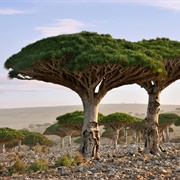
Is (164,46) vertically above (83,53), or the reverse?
(164,46)

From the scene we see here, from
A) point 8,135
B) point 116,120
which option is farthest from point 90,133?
point 8,135

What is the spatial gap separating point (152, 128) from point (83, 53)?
829 cm

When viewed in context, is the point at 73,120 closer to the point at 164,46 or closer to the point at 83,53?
the point at 164,46

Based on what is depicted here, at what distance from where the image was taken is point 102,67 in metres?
20.8

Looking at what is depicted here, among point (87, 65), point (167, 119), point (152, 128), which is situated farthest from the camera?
point (167, 119)

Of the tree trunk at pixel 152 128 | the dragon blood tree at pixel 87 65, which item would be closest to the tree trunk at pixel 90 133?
the dragon blood tree at pixel 87 65

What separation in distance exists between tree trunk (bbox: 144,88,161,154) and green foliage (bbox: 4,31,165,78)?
3893 millimetres

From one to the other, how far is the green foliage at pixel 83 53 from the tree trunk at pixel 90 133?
3.91 metres

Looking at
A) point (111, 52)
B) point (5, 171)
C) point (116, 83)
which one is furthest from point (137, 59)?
point (5, 171)

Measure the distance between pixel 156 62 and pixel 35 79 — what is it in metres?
7.92

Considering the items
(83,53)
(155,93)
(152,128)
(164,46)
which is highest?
(164,46)

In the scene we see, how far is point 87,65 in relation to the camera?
780 inches

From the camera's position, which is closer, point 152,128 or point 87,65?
point 87,65

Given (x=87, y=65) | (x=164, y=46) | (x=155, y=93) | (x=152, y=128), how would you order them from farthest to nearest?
(x=155, y=93) < (x=152, y=128) < (x=164, y=46) < (x=87, y=65)
